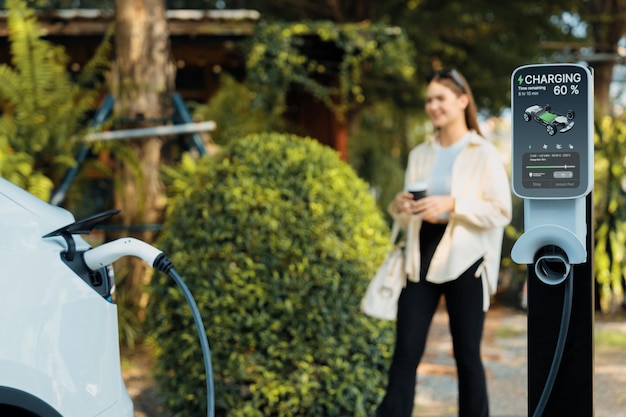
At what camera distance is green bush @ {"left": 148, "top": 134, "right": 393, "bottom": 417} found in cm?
451

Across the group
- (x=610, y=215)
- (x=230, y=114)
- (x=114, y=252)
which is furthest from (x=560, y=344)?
(x=610, y=215)

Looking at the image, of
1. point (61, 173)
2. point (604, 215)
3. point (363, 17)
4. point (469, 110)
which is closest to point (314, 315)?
point (469, 110)

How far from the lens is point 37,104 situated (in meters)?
6.59

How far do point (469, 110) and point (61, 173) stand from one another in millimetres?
3660

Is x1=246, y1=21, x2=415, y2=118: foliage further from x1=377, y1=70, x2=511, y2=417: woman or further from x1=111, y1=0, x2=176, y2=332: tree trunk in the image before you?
x1=377, y1=70, x2=511, y2=417: woman

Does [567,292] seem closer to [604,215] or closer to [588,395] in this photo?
[588,395]

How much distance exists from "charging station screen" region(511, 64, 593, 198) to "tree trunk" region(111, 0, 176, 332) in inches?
197

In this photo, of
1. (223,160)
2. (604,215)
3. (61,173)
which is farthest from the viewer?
(604,215)

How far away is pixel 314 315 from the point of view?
4.49 meters

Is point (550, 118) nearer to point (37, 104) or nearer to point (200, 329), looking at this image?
point (200, 329)

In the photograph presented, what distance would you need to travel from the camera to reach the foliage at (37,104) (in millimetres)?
6461

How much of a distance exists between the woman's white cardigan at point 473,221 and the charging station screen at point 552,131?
1.30 meters

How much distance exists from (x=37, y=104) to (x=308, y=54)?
4.77m

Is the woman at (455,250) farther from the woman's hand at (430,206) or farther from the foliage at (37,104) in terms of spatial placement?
the foliage at (37,104)
